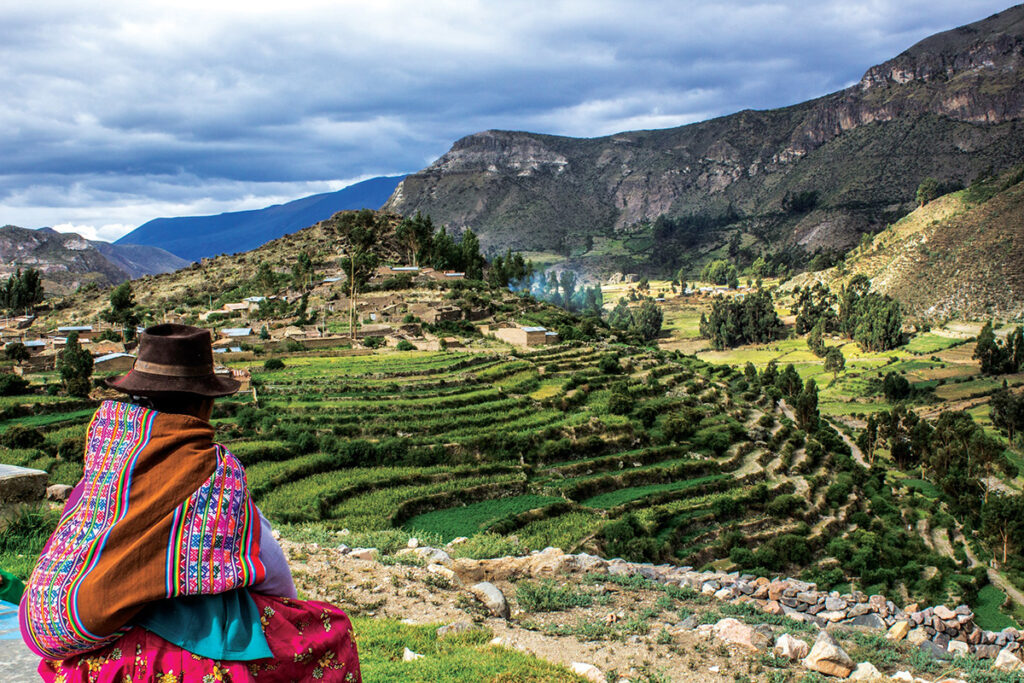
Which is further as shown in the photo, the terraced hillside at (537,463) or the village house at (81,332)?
the village house at (81,332)

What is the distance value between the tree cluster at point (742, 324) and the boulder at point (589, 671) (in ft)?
255

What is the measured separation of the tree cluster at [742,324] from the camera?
81000mm

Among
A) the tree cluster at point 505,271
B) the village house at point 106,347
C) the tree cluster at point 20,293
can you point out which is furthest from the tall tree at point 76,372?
the tree cluster at point 505,271

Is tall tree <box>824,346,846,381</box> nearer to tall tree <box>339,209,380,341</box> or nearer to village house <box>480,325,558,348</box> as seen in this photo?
village house <box>480,325,558,348</box>

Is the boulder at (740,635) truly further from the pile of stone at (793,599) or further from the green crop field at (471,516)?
the green crop field at (471,516)

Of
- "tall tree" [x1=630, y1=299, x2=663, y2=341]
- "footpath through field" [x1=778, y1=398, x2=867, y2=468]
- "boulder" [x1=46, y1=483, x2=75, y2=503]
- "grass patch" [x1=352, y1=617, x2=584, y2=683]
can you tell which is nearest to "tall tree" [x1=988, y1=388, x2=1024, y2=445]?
"footpath through field" [x1=778, y1=398, x2=867, y2=468]

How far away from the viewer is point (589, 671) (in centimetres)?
625

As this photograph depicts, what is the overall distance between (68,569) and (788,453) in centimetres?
3248

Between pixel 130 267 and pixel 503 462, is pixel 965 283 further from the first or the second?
pixel 130 267

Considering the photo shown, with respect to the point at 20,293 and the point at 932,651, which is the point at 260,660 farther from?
the point at 20,293

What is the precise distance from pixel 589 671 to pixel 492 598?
2.40m

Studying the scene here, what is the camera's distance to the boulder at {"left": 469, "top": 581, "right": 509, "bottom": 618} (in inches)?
324

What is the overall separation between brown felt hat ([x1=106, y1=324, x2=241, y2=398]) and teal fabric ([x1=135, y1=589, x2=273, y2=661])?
33.3 inches

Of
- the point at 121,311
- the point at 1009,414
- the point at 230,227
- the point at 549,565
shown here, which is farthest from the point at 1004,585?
the point at 230,227
